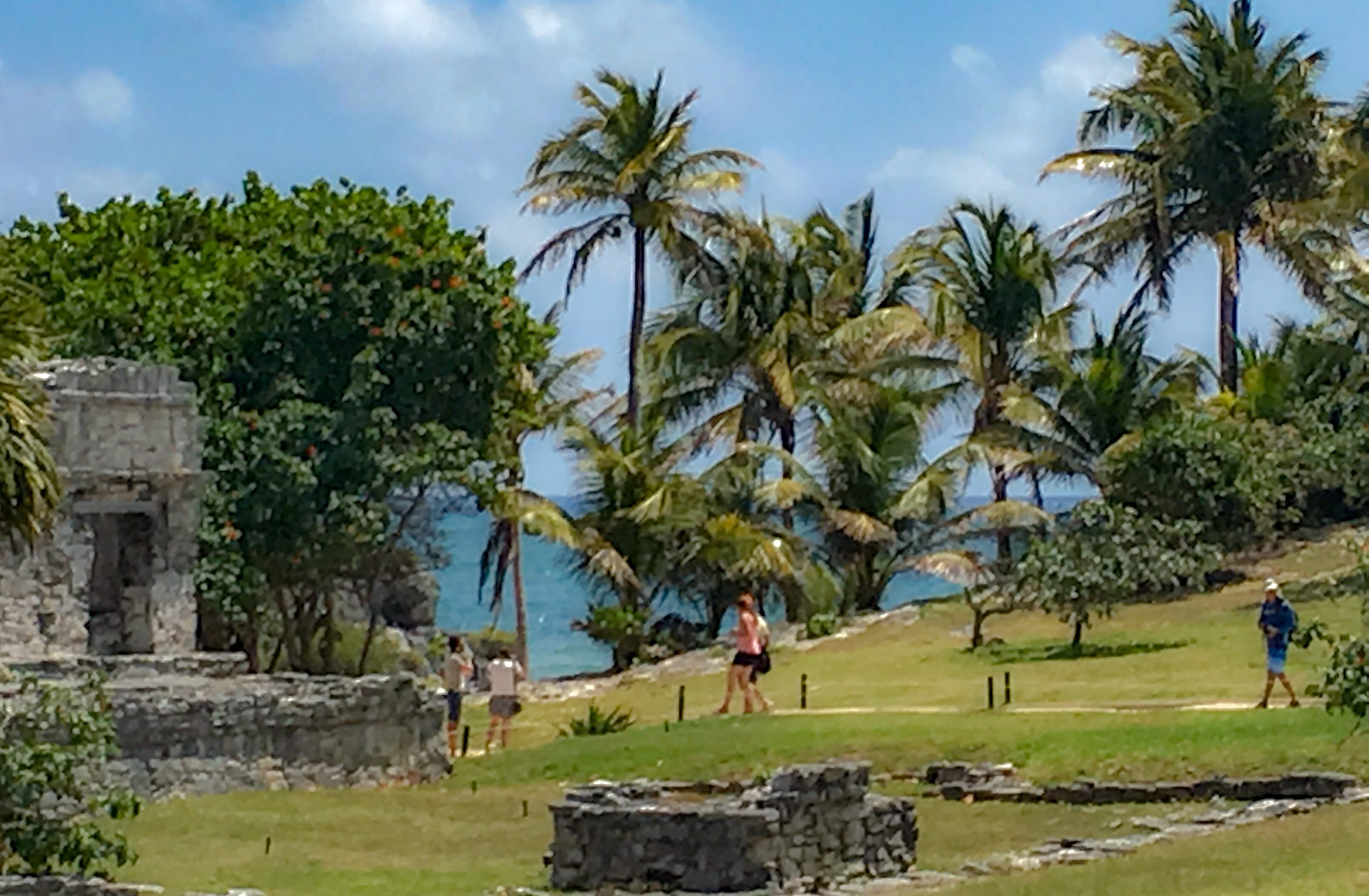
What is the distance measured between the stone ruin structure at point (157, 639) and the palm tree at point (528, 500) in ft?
20.6

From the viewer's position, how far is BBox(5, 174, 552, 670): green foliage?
3534 cm

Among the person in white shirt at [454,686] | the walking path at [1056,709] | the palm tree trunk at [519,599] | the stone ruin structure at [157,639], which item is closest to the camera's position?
the stone ruin structure at [157,639]

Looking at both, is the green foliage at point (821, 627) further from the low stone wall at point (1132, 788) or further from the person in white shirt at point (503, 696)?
the low stone wall at point (1132, 788)

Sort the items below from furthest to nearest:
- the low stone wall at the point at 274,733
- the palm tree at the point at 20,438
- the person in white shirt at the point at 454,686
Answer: the person in white shirt at the point at 454,686
the low stone wall at the point at 274,733
the palm tree at the point at 20,438

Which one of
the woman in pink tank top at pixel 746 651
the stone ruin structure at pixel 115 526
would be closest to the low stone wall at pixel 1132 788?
the woman in pink tank top at pixel 746 651

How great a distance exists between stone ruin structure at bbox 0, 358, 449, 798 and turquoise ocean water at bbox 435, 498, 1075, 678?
12143 mm

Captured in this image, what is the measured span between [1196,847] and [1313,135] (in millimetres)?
34889

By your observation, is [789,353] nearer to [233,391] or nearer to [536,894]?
[233,391]

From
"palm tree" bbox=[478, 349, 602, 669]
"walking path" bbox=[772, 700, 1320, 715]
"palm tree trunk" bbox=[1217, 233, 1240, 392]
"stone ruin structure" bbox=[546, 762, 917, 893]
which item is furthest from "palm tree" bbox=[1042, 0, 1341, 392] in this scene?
"stone ruin structure" bbox=[546, 762, 917, 893]

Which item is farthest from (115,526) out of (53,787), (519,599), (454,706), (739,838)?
(739,838)

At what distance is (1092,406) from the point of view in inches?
1789

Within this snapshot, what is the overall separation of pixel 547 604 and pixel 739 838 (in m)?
132

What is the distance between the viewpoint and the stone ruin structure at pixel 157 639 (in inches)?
990

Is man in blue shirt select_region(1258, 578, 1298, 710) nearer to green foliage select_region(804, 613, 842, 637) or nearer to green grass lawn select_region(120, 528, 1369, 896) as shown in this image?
green grass lawn select_region(120, 528, 1369, 896)
